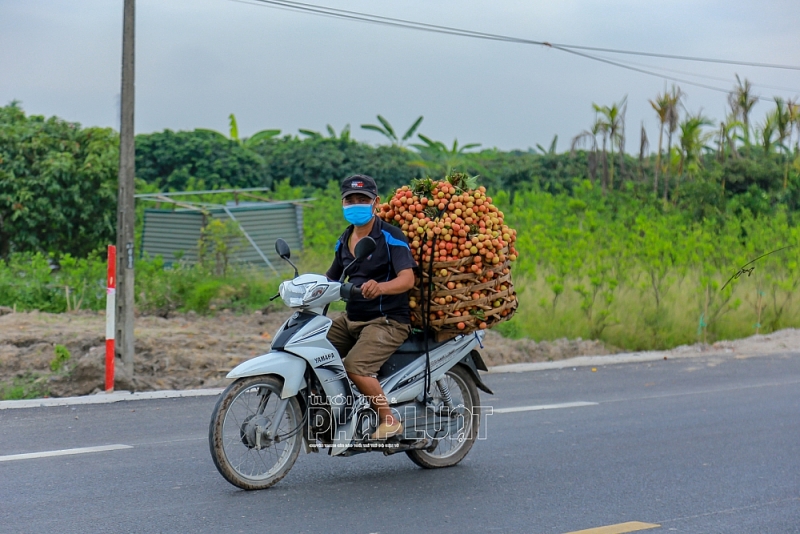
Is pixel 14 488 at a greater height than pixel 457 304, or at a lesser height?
lesser

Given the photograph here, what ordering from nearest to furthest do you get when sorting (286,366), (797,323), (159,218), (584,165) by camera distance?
(286,366), (797,323), (159,218), (584,165)

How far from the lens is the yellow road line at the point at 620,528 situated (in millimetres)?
5629

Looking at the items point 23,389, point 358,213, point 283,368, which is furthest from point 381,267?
point 23,389

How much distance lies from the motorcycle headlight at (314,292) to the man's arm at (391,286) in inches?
9.5

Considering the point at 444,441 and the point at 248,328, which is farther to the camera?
the point at 248,328

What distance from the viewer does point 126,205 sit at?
10.9 m

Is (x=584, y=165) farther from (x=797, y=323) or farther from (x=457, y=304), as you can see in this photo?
(x=457, y=304)

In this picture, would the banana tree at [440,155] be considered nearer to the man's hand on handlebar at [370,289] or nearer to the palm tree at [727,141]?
the palm tree at [727,141]

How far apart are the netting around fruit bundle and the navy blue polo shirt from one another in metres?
0.16

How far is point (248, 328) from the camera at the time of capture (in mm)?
14875

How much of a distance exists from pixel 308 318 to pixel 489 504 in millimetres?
1600

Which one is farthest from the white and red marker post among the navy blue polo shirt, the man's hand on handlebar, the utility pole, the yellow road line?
the yellow road line

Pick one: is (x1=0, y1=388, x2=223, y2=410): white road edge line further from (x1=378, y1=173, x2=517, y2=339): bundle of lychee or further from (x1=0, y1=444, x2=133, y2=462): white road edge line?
(x1=378, y1=173, x2=517, y2=339): bundle of lychee

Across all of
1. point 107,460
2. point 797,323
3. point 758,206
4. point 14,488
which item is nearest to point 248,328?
point 107,460
